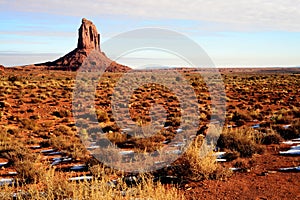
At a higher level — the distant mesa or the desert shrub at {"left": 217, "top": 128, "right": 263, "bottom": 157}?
the distant mesa

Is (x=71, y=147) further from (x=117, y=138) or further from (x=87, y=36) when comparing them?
(x=87, y=36)

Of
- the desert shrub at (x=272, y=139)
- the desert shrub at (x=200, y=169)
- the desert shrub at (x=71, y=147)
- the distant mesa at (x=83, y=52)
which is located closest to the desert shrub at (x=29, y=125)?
the desert shrub at (x=71, y=147)

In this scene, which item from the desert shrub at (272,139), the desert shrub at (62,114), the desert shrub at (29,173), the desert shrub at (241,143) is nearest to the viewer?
the desert shrub at (29,173)

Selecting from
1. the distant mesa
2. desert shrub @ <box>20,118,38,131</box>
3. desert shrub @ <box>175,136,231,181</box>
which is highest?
the distant mesa

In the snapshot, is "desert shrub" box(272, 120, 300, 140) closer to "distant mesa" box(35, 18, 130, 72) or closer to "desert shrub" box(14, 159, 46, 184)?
"desert shrub" box(14, 159, 46, 184)

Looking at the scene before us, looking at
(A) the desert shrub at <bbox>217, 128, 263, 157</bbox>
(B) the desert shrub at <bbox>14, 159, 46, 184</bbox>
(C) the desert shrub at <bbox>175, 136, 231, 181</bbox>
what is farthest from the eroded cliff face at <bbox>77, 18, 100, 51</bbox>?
(C) the desert shrub at <bbox>175, 136, 231, 181</bbox>

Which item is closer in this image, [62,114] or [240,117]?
[240,117]

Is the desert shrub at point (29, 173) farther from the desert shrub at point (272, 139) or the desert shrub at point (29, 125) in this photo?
the desert shrub at point (272, 139)

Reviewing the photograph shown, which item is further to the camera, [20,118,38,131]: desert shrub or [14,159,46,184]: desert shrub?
[20,118,38,131]: desert shrub

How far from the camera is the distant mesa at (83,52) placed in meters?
109

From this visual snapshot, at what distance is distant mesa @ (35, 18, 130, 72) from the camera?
109m

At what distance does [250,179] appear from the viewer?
6605 mm

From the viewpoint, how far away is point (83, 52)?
383ft

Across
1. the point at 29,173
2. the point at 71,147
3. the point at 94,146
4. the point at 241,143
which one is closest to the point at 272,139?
the point at 241,143
